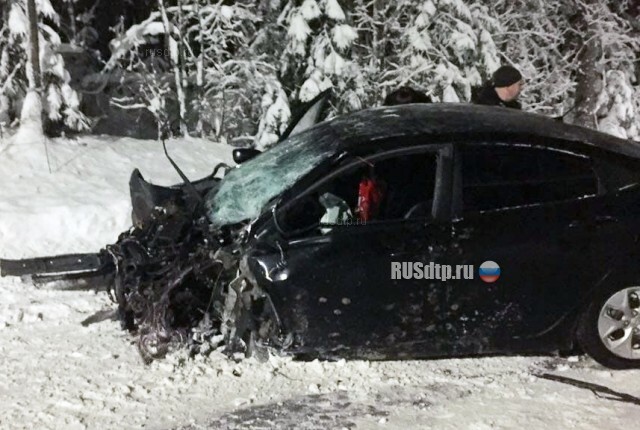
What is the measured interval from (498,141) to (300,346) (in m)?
1.83

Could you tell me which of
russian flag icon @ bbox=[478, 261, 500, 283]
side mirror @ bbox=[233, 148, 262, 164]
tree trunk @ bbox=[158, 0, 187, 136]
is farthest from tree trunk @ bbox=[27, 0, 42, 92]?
russian flag icon @ bbox=[478, 261, 500, 283]

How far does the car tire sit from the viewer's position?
4.41 m

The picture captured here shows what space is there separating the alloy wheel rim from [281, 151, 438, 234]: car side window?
1360mm

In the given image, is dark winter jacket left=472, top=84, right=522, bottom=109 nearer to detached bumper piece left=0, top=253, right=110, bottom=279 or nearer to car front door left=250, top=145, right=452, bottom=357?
car front door left=250, top=145, right=452, bottom=357

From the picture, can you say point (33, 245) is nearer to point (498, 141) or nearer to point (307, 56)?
point (498, 141)

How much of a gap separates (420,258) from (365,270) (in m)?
0.35

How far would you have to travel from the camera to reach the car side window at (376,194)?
4285 mm

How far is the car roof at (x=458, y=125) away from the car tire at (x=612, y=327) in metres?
0.99

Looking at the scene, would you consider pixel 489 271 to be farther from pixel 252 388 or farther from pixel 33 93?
pixel 33 93

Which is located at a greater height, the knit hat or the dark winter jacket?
the knit hat

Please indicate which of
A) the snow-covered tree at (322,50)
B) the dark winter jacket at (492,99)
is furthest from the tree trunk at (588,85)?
the dark winter jacket at (492,99)

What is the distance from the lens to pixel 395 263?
13.8ft

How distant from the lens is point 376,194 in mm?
4430

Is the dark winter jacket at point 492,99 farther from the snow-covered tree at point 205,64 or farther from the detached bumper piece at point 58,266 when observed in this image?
the snow-covered tree at point 205,64
